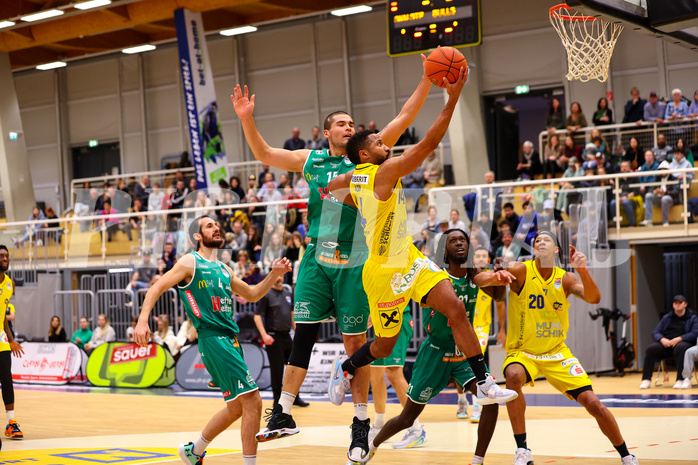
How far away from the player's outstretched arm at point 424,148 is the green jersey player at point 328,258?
48 centimetres

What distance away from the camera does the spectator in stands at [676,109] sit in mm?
17516

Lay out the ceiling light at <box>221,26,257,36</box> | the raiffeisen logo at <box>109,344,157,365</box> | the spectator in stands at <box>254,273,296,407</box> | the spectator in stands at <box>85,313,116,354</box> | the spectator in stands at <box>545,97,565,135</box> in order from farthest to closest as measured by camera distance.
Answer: the ceiling light at <box>221,26,257,36</box> < the spectator in stands at <box>545,97,565,135</box> < the spectator in stands at <box>85,313,116,354</box> < the raiffeisen logo at <box>109,344,157,365</box> < the spectator in stands at <box>254,273,296,407</box>

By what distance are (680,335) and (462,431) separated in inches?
251

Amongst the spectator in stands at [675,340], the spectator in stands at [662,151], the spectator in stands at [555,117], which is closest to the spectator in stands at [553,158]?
the spectator in stands at [555,117]

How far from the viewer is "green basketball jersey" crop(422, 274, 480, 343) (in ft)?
26.7

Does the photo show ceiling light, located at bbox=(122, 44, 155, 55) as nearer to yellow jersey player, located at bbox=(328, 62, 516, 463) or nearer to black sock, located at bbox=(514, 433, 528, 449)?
yellow jersey player, located at bbox=(328, 62, 516, 463)

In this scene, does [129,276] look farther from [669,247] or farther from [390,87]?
[669,247]

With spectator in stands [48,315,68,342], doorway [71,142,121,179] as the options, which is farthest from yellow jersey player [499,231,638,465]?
doorway [71,142,121,179]

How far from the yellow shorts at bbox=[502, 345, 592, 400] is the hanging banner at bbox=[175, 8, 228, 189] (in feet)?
49.5

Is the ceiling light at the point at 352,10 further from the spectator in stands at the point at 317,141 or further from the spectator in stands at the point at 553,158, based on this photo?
the spectator in stands at the point at 553,158

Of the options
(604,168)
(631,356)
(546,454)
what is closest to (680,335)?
(631,356)

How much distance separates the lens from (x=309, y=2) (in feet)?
78.5

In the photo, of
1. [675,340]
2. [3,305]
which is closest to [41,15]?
[3,305]

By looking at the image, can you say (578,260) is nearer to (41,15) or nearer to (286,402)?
(286,402)
